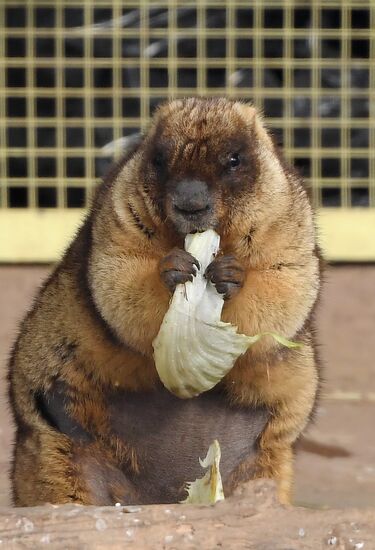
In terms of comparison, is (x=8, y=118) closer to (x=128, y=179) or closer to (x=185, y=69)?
(x=185, y=69)

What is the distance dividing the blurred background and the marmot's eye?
548cm

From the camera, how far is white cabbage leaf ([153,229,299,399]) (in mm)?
6164

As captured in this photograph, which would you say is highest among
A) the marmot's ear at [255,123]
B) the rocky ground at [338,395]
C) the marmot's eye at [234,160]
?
the marmot's ear at [255,123]

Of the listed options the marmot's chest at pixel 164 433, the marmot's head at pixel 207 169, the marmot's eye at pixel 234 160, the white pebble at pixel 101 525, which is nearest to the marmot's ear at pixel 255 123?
the marmot's head at pixel 207 169

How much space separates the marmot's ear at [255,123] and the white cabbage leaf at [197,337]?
719 millimetres

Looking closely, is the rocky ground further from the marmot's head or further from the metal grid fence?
the marmot's head

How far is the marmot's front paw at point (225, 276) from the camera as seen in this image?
6246mm

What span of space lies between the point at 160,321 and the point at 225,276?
355mm

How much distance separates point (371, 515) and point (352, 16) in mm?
7946

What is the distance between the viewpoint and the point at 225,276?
625 centimetres

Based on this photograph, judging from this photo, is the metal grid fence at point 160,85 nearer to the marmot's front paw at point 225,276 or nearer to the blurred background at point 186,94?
the blurred background at point 186,94

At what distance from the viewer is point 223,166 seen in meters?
6.36

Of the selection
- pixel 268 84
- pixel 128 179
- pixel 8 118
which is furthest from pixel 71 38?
pixel 128 179

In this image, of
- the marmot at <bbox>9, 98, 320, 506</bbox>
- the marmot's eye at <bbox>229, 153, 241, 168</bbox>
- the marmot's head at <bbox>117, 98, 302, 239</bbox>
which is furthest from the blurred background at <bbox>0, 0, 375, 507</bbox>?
the marmot's eye at <bbox>229, 153, 241, 168</bbox>
